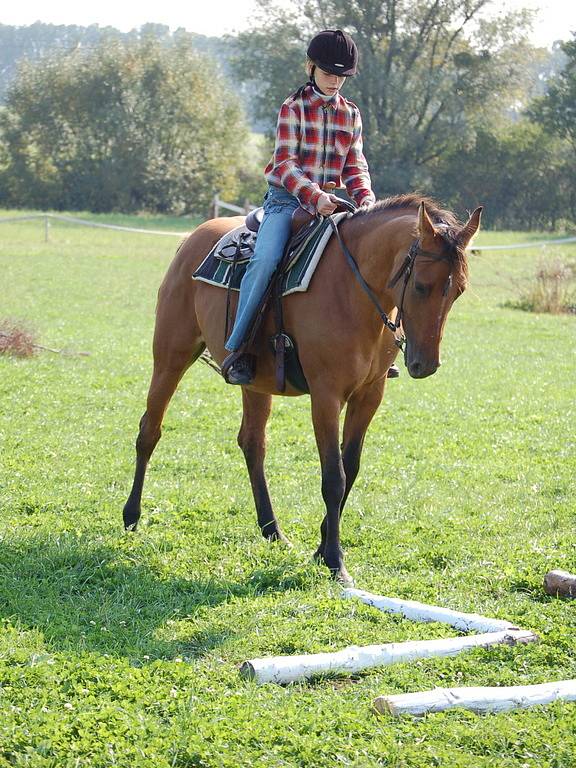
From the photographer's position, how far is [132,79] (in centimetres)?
5619

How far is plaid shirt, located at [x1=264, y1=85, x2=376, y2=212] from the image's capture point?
624 cm

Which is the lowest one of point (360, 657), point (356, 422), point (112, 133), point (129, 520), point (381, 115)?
point (129, 520)

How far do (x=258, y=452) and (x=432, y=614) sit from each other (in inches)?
91.5

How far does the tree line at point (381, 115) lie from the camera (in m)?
49.8

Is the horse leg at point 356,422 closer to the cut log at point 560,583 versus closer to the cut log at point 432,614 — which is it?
the cut log at point 432,614

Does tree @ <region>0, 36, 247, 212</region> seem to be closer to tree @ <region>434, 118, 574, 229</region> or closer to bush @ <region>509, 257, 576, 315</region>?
tree @ <region>434, 118, 574, 229</region>

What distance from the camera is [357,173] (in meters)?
6.68

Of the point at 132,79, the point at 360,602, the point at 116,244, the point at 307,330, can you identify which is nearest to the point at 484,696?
the point at 360,602

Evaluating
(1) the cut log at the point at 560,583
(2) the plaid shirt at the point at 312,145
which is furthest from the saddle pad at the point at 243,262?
(1) the cut log at the point at 560,583

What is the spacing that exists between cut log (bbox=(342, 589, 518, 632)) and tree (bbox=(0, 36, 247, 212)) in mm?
50635

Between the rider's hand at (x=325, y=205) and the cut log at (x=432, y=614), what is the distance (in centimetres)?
238

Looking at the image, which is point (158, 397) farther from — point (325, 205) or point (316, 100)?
point (316, 100)

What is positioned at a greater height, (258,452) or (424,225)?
(424,225)

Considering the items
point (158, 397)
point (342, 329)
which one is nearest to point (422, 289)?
point (342, 329)
